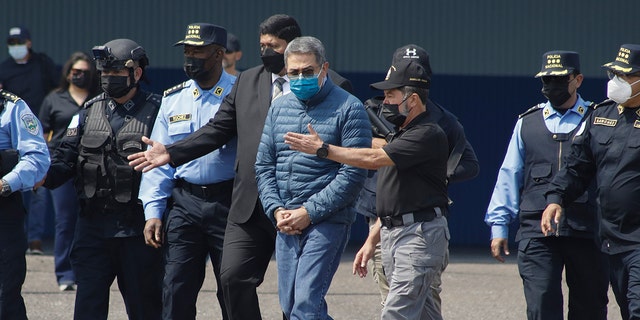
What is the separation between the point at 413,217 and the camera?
631cm

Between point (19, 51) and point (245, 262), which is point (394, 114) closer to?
point (245, 262)

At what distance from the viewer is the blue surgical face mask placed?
6.32m

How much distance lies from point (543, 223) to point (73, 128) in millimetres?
2964

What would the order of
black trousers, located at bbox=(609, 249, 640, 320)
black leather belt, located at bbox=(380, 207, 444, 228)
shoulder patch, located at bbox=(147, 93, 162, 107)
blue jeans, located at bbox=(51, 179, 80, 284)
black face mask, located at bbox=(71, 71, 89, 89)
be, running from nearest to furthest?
black leather belt, located at bbox=(380, 207, 444, 228)
black trousers, located at bbox=(609, 249, 640, 320)
shoulder patch, located at bbox=(147, 93, 162, 107)
blue jeans, located at bbox=(51, 179, 80, 284)
black face mask, located at bbox=(71, 71, 89, 89)

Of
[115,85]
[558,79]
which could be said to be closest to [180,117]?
[115,85]

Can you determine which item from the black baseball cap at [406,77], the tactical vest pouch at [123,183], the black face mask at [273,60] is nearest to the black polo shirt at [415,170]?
the black baseball cap at [406,77]

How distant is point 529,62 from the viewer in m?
13.8

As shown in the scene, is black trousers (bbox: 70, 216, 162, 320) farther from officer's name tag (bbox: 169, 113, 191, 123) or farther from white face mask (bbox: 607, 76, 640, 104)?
white face mask (bbox: 607, 76, 640, 104)

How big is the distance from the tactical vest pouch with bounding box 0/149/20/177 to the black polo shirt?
2.27m

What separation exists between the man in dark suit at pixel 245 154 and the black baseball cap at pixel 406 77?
2.27 ft

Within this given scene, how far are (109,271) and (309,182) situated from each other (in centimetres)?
163

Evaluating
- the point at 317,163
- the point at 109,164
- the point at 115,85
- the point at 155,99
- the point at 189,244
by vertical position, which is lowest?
the point at 189,244

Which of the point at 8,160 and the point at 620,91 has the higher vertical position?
the point at 620,91

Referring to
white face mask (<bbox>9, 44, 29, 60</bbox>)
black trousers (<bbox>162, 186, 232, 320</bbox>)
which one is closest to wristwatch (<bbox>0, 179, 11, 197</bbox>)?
black trousers (<bbox>162, 186, 232, 320</bbox>)
